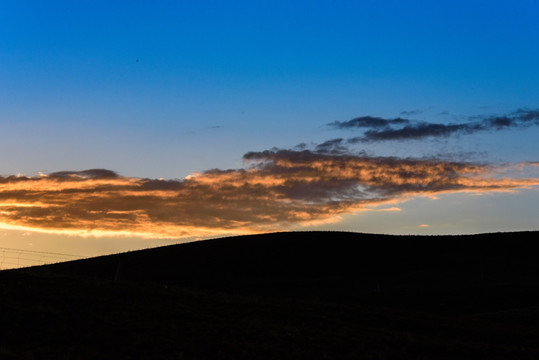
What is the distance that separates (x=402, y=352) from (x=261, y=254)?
65275 mm

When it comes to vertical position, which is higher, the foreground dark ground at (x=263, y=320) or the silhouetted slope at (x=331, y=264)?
the silhouetted slope at (x=331, y=264)

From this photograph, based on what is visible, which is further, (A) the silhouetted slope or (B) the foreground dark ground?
(A) the silhouetted slope

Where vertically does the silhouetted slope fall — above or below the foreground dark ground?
above

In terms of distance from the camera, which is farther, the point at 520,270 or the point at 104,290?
the point at 520,270

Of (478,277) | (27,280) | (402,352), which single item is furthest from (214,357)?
(478,277)

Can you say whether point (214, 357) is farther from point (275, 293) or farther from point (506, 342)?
point (275, 293)

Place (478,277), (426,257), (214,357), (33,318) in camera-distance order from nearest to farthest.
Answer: (214,357), (33,318), (478,277), (426,257)

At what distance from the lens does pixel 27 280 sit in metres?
36.6

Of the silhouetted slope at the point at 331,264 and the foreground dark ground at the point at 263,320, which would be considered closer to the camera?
the foreground dark ground at the point at 263,320

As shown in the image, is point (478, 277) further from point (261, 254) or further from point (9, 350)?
point (9, 350)

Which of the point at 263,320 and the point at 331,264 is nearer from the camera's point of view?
the point at 263,320

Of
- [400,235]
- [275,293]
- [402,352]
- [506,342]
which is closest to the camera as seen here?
[402,352]

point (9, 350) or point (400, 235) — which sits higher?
→ point (400, 235)

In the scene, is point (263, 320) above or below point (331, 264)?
below
